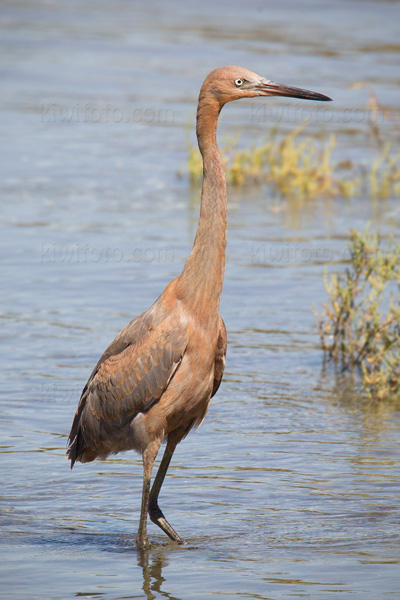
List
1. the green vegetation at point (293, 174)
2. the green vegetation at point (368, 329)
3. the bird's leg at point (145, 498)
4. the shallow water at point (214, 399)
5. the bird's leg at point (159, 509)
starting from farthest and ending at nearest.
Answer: the green vegetation at point (293, 174) < the green vegetation at point (368, 329) < the bird's leg at point (159, 509) < the bird's leg at point (145, 498) < the shallow water at point (214, 399)

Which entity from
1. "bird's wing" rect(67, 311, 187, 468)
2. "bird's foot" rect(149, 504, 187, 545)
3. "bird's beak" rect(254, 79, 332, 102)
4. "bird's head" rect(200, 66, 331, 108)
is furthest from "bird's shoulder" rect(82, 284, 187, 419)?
"bird's beak" rect(254, 79, 332, 102)

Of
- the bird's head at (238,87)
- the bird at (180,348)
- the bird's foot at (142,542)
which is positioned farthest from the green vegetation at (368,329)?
the bird's foot at (142,542)

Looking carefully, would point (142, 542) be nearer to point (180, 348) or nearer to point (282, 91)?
point (180, 348)

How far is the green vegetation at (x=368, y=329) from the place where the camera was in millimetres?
8648

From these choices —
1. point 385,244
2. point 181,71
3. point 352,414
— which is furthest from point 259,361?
point 181,71

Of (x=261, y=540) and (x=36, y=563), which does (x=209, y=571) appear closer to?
(x=261, y=540)

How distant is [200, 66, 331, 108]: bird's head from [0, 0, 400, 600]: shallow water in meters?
2.56

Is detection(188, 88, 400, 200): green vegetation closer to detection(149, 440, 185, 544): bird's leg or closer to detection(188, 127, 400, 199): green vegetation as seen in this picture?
detection(188, 127, 400, 199): green vegetation

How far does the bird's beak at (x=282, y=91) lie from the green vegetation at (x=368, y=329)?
2.81 metres

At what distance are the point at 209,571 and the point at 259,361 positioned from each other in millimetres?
3879

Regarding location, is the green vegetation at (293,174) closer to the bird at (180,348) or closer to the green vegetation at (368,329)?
the green vegetation at (368,329)

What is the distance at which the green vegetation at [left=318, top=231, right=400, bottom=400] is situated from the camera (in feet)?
28.4

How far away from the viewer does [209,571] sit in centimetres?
574

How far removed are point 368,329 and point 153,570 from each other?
150 inches
